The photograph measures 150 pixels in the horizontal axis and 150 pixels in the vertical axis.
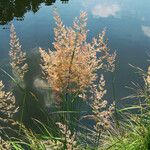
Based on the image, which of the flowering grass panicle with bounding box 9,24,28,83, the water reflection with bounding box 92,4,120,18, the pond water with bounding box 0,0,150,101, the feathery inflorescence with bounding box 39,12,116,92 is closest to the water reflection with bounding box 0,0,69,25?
the pond water with bounding box 0,0,150,101

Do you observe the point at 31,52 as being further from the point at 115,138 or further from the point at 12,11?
the point at 115,138

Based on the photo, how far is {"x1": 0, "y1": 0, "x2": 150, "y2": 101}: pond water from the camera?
21.0 m

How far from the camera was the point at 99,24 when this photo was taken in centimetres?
2489

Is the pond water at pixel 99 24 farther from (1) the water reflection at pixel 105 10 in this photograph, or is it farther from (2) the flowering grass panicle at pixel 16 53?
(2) the flowering grass panicle at pixel 16 53

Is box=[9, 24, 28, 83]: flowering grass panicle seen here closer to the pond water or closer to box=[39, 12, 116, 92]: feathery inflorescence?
box=[39, 12, 116, 92]: feathery inflorescence

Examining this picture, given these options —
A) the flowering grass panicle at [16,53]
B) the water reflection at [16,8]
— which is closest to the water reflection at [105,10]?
the water reflection at [16,8]

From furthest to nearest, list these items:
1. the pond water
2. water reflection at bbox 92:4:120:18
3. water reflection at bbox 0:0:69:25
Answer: water reflection at bbox 92:4:120:18 → water reflection at bbox 0:0:69:25 → the pond water

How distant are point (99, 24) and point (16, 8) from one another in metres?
5.29

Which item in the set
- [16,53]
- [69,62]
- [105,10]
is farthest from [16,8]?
[69,62]

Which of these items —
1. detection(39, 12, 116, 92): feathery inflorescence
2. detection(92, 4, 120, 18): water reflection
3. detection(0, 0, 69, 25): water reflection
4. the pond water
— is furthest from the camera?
detection(92, 4, 120, 18): water reflection

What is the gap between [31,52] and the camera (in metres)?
21.7

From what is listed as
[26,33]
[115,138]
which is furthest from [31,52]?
[115,138]

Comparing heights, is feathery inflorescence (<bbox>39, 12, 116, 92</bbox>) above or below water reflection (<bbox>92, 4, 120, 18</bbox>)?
above

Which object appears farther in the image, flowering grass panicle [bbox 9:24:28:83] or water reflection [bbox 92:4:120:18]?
water reflection [bbox 92:4:120:18]
